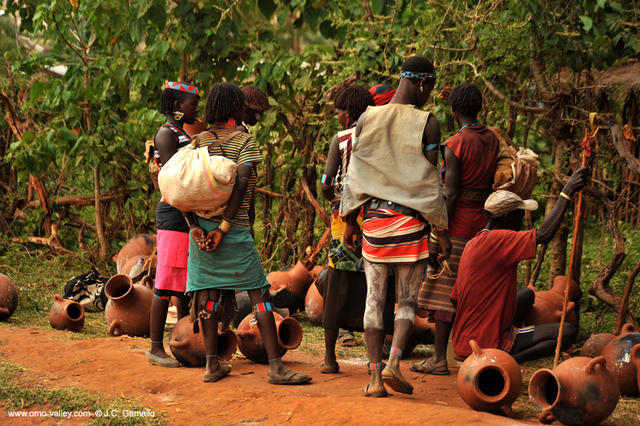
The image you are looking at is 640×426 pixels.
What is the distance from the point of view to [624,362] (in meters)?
3.90

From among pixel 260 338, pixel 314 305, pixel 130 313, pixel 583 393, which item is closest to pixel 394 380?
pixel 583 393

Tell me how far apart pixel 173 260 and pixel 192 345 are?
59 centimetres

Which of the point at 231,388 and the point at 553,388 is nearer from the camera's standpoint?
the point at 553,388

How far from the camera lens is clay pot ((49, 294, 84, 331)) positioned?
547cm

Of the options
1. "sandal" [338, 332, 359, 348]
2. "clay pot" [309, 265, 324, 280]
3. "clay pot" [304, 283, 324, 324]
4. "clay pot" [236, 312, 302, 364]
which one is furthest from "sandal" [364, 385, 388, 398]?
"clay pot" [309, 265, 324, 280]

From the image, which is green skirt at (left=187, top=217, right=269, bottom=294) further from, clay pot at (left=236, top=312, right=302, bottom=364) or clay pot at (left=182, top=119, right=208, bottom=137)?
clay pot at (left=182, top=119, right=208, bottom=137)

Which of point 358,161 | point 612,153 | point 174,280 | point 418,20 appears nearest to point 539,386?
point 358,161

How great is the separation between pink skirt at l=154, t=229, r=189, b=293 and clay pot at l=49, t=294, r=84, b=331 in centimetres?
139

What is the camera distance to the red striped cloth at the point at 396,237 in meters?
3.59

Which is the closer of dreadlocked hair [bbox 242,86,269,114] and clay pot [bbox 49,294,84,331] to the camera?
dreadlocked hair [bbox 242,86,269,114]

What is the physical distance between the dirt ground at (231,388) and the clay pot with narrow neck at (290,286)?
1324 millimetres

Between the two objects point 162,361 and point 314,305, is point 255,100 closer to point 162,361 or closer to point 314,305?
point 162,361

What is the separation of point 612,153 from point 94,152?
534 cm

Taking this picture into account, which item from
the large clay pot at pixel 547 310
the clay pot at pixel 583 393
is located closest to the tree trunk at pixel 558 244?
the large clay pot at pixel 547 310
